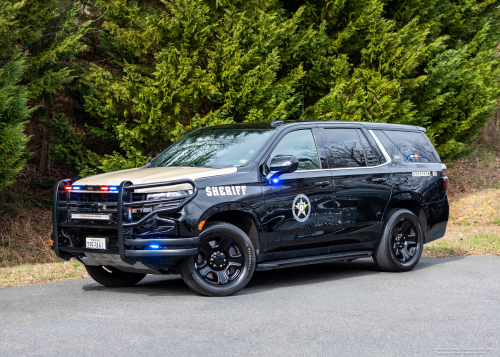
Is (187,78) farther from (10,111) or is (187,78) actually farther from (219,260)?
(219,260)

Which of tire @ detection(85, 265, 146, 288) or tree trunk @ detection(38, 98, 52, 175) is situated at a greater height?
tree trunk @ detection(38, 98, 52, 175)

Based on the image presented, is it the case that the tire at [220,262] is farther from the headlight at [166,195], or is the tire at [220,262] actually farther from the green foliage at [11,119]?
the green foliage at [11,119]

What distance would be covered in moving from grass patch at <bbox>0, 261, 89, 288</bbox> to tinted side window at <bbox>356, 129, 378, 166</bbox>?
427cm

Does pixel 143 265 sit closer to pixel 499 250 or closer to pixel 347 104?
pixel 499 250

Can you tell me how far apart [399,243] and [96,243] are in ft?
14.7

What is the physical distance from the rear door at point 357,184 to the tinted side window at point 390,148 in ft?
0.53

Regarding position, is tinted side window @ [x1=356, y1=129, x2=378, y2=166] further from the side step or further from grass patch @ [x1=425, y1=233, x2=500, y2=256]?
grass patch @ [x1=425, y1=233, x2=500, y2=256]

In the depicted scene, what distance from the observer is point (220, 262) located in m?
7.04

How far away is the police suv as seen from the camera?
21.9 ft

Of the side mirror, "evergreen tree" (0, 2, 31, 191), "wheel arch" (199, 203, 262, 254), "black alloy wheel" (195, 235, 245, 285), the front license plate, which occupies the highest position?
"evergreen tree" (0, 2, 31, 191)

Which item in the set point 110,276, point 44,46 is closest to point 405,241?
point 110,276

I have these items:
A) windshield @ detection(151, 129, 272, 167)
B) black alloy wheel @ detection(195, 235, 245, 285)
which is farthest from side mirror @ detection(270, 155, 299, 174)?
black alloy wheel @ detection(195, 235, 245, 285)

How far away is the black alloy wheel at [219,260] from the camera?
6.95 m

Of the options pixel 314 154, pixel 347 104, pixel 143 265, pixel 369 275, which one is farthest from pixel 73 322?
pixel 347 104
